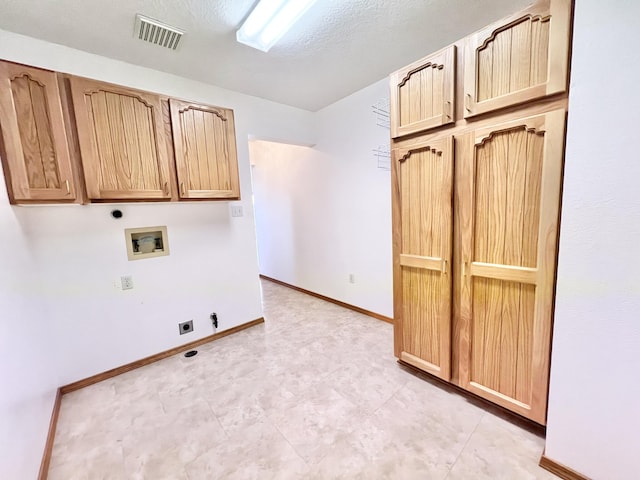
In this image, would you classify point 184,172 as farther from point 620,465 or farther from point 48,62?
point 620,465

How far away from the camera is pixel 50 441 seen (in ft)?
4.88

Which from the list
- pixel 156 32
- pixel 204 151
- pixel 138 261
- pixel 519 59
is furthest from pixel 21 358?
pixel 519 59

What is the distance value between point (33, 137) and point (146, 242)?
986mm

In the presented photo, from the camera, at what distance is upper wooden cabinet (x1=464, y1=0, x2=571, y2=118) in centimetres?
113

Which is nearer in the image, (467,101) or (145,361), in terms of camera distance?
(467,101)

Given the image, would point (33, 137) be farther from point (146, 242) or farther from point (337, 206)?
point (337, 206)

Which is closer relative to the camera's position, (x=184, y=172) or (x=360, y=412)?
(x=360, y=412)

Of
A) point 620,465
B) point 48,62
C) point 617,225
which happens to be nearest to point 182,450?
point 620,465

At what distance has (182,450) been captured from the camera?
1443 millimetres

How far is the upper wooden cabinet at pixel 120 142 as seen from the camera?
1.74 meters

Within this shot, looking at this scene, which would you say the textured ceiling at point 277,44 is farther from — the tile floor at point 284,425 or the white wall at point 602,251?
the tile floor at point 284,425

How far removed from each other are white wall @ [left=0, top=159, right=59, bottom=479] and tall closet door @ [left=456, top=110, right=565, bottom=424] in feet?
7.60

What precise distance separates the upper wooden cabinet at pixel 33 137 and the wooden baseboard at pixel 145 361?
145 centimetres

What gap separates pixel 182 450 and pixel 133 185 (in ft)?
5.88
